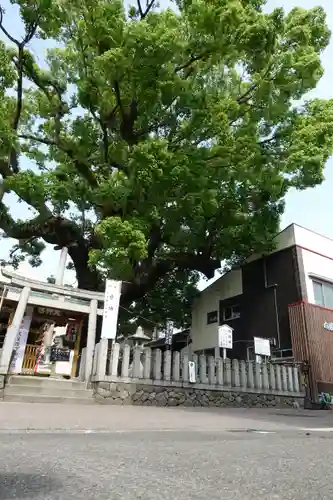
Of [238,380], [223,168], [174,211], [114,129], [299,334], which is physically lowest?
[238,380]

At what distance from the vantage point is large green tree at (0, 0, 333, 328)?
10.4m

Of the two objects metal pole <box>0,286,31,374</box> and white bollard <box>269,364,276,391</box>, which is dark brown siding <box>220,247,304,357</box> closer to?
white bollard <box>269,364,276,391</box>

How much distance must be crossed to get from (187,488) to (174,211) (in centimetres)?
1114

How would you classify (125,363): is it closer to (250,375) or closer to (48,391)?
(48,391)

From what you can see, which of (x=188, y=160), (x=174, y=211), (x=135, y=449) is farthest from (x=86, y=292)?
(x=135, y=449)

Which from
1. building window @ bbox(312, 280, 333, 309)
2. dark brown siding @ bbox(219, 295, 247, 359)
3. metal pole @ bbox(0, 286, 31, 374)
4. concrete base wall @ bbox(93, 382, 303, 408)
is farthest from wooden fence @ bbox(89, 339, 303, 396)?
dark brown siding @ bbox(219, 295, 247, 359)

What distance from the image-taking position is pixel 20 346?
37.2 feet

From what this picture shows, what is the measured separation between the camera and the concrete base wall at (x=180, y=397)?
29.9ft

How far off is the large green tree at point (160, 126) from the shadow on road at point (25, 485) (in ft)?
27.3

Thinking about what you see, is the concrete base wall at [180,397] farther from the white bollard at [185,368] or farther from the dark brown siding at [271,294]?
the dark brown siding at [271,294]

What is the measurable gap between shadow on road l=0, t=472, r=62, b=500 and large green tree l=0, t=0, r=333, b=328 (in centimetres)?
832

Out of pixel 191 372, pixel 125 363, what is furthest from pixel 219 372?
pixel 125 363

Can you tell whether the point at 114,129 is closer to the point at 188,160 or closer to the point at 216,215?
the point at 188,160

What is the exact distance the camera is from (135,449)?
9.88 feet
